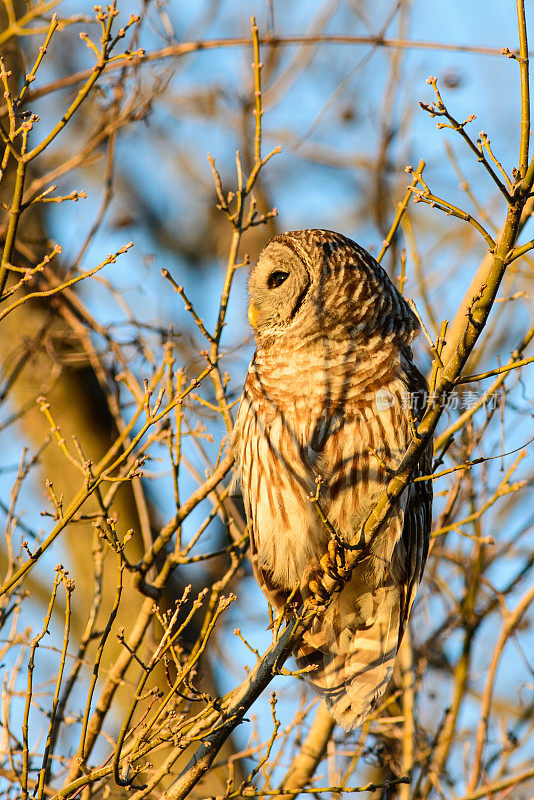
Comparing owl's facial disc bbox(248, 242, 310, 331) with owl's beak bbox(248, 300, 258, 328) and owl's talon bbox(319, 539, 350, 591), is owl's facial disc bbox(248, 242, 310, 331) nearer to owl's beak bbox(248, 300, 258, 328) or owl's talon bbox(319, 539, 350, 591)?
owl's beak bbox(248, 300, 258, 328)

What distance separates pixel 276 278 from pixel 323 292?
36 centimetres

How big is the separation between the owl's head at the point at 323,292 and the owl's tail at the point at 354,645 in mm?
1229

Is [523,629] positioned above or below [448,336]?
below

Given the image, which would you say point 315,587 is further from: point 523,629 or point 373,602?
point 523,629

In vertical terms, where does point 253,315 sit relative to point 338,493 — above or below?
above

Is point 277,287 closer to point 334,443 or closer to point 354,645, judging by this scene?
point 334,443

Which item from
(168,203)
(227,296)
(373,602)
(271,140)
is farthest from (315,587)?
(168,203)

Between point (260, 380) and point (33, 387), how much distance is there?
1966 millimetres

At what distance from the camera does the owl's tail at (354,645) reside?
13.9 ft

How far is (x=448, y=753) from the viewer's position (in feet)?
15.0

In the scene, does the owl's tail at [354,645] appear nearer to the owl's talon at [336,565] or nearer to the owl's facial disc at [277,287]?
the owl's talon at [336,565]

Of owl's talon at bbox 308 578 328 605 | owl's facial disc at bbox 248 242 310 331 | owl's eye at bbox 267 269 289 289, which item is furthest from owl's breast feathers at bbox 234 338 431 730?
owl's eye at bbox 267 269 289 289

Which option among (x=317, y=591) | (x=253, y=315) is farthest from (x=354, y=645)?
(x=253, y=315)

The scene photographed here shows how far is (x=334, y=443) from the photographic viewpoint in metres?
3.75
